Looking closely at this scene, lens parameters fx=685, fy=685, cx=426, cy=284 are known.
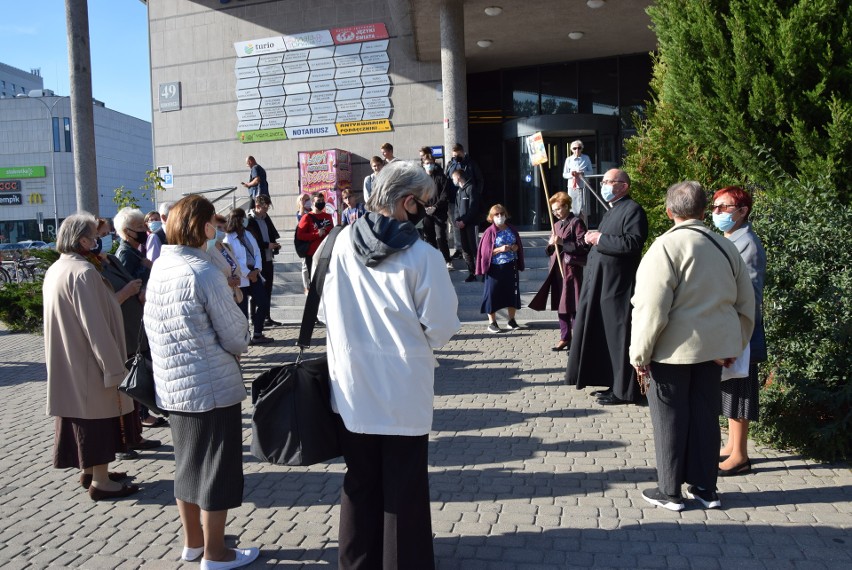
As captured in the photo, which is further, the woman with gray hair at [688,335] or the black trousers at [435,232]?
the black trousers at [435,232]

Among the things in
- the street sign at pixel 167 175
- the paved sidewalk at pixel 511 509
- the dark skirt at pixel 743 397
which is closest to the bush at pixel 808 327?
the paved sidewalk at pixel 511 509

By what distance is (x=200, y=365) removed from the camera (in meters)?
3.53

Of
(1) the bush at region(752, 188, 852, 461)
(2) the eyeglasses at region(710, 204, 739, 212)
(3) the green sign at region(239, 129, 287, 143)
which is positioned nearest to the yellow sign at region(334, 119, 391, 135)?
(3) the green sign at region(239, 129, 287, 143)

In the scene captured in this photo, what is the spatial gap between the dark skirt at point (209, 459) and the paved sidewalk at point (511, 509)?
0.46 metres

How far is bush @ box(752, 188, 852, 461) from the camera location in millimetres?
4926

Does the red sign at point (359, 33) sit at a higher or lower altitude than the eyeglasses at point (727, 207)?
higher

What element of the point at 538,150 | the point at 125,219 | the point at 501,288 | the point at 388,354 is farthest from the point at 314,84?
the point at 388,354

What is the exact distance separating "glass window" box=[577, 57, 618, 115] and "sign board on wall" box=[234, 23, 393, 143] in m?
5.19

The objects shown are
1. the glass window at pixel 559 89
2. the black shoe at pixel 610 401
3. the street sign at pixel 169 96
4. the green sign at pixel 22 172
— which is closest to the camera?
the black shoe at pixel 610 401

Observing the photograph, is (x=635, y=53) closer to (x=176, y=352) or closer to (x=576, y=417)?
(x=576, y=417)

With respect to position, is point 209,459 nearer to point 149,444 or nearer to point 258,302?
point 149,444

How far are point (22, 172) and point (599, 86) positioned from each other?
7853 centimetres

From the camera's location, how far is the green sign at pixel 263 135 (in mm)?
18484

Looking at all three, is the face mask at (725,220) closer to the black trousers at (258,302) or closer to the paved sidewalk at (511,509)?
the paved sidewalk at (511,509)
